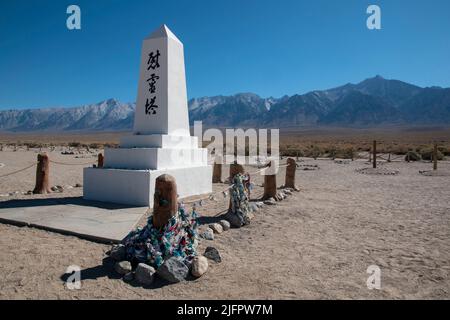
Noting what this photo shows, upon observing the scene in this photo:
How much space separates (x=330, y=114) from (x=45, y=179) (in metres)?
157

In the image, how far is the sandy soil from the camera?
3.57 m

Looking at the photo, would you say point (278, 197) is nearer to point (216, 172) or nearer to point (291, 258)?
point (216, 172)

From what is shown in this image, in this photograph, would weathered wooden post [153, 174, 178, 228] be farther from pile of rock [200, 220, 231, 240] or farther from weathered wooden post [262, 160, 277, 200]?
weathered wooden post [262, 160, 277, 200]

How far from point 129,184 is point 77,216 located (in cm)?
139

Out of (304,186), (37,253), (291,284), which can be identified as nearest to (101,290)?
(37,253)

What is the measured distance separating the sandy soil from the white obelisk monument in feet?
4.66

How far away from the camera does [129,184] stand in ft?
23.9

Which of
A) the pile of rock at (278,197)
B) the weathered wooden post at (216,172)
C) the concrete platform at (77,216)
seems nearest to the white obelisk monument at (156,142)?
the concrete platform at (77,216)

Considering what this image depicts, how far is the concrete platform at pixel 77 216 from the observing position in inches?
205

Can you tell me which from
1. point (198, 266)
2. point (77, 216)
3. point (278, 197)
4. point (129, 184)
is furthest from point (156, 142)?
point (198, 266)

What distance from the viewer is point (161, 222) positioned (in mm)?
4168

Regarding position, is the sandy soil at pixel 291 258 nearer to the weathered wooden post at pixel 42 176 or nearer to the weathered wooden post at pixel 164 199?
the weathered wooden post at pixel 164 199
